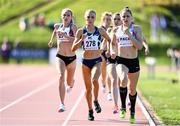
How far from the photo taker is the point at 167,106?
18344 millimetres

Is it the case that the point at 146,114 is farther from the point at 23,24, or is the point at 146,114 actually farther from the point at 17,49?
the point at 23,24

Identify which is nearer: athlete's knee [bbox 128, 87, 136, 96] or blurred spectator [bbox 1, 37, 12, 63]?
athlete's knee [bbox 128, 87, 136, 96]

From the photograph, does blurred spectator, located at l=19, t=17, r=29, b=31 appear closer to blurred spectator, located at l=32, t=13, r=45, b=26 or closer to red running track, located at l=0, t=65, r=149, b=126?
blurred spectator, located at l=32, t=13, r=45, b=26

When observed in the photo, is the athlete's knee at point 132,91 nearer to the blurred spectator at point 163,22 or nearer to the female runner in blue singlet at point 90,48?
the female runner in blue singlet at point 90,48

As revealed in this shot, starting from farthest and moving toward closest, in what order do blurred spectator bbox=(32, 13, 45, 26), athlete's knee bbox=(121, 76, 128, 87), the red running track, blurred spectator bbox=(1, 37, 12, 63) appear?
blurred spectator bbox=(32, 13, 45, 26) < blurred spectator bbox=(1, 37, 12, 63) < the red running track < athlete's knee bbox=(121, 76, 128, 87)

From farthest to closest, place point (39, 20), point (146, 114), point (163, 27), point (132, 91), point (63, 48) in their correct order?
1. point (163, 27)
2. point (39, 20)
3. point (146, 114)
4. point (63, 48)
5. point (132, 91)

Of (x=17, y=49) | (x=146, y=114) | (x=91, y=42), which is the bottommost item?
(x=17, y=49)

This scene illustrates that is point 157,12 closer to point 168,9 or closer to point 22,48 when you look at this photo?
point 168,9

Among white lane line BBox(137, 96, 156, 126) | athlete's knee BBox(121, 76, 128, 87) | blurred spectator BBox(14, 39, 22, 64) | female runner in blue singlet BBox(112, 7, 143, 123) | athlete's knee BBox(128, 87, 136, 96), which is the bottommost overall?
blurred spectator BBox(14, 39, 22, 64)

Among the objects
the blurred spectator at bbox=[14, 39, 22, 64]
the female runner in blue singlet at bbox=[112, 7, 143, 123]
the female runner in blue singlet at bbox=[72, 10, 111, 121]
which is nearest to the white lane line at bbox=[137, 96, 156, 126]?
the female runner in blue singlet at bbox=[112, 7, 143, 123]

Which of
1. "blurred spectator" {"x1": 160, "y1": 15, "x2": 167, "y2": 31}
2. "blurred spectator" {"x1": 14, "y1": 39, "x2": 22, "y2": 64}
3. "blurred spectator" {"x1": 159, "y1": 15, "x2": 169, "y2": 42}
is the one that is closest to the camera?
"blurred spectator" {"x1": 14, "y1": 39, "x2": 22, "y2": 64}

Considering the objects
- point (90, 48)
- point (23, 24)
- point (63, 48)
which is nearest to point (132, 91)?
point (90, 48)

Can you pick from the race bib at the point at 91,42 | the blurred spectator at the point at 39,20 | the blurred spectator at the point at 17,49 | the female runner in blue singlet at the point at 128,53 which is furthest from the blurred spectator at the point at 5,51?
the female runner in blue singlet at the point at 128,53

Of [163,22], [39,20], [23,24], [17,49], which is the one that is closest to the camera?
[17,49]
